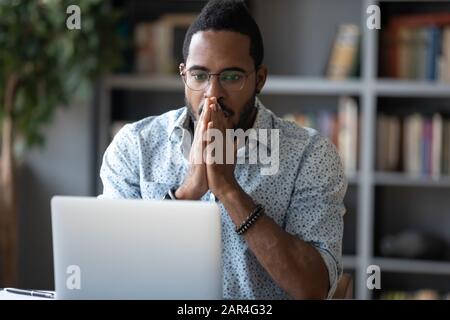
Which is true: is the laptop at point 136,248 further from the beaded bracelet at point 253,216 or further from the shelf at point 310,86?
the shelf at point 310,86

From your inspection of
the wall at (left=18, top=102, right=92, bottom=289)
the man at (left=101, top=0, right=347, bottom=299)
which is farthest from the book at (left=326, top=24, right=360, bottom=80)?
the man at (left=101, top=0, right=347, bottom=299)

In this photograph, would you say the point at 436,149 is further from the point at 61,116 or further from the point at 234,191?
the point at 234,191

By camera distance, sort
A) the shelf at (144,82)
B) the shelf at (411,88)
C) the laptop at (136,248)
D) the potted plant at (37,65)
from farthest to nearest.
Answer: the shelf at (144,82) < the shelf at (411,88) < the potted plant at (37,65) < the laptop at (136,248)

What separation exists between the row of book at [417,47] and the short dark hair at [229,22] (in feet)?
5.28

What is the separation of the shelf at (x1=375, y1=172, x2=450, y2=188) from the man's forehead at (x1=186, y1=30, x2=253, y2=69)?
1641mm

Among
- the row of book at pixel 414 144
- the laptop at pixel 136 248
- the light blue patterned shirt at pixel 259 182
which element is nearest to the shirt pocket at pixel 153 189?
the light blue patterned shirt at pixel 259 182

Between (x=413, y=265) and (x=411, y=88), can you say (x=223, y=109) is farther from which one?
(x=413, y=265)

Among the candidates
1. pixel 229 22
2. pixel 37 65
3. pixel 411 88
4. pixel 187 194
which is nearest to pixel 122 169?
pixel 187 194

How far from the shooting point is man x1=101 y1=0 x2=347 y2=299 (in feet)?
4.77

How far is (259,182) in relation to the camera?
1.64 metres

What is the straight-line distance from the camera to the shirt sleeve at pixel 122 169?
1.61 m

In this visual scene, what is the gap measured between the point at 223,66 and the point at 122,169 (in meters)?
0.27
